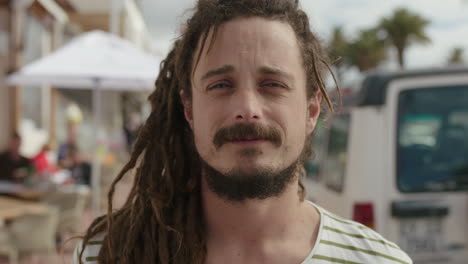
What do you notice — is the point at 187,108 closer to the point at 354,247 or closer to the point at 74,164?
the point at 354,247

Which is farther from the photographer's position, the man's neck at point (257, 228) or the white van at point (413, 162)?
the white van at point (413, 162)

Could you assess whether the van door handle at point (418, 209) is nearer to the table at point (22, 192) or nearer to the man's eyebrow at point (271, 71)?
the man's eyebrow at point (271, 71)

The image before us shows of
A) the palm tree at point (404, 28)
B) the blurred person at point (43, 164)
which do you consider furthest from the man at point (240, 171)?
the palm tree at point (404, 28)

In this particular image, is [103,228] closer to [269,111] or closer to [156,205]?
[156,205]

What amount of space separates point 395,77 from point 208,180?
2393 mm

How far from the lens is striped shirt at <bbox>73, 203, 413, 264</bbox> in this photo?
65.1 inches

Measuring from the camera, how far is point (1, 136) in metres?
11.0

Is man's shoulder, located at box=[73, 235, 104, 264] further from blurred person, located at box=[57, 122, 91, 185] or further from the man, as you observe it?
Result: blurred person, located at box=[57, 122, 91, 185]

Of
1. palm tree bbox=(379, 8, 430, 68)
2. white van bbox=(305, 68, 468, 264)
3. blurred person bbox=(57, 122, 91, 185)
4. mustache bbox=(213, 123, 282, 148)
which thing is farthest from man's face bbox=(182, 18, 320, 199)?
palm tree bbox=(379, 8, 430, 68)

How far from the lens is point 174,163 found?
192 cm

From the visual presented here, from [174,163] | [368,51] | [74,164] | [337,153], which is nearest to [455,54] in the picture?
[368,51]

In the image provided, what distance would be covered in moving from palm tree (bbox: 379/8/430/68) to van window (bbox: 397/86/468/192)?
38.8m

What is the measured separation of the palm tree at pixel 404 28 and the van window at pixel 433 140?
38.8 meters

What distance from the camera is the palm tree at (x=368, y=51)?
42.9 meters
